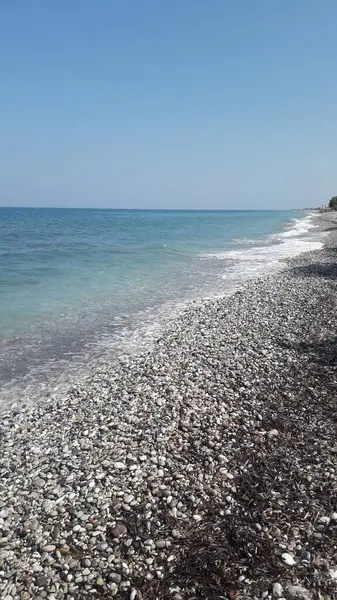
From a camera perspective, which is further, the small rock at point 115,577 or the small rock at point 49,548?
the small rock at point 49,548

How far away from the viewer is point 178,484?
607 centimetres

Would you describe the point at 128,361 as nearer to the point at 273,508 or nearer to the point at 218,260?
the point at 273,508

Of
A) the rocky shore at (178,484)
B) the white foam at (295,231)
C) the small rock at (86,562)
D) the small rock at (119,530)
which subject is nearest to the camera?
the rocky shore at (178,484)

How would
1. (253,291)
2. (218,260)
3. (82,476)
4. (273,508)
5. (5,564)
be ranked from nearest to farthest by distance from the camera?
(5,564)
(273,508)
(82,476)
(253,291)
(218,260)

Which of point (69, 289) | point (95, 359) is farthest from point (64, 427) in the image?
point (69, 289)

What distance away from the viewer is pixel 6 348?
13.0m

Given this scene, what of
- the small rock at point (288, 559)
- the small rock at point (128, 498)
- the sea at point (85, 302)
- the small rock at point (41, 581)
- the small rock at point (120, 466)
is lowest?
the small rock at point (41, 581)

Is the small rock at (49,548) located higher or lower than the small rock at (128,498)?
lower

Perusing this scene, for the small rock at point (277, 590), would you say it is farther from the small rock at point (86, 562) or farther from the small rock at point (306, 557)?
the small rock at point (86, 562)

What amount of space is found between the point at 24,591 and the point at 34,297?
16890mm

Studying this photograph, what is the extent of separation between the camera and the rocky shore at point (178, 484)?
467 cm

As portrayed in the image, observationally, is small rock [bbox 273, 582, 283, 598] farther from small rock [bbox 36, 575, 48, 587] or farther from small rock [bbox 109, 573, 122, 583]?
small rock [bbox 36, 575, 48, 587]

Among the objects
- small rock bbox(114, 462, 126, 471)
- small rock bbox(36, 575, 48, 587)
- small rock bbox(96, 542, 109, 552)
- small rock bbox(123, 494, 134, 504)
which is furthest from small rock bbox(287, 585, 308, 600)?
small rock bbox(114, 462, 126, 471)

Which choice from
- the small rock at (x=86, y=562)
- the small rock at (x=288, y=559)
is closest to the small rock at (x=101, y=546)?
the small rock at (x=86, y=562)
